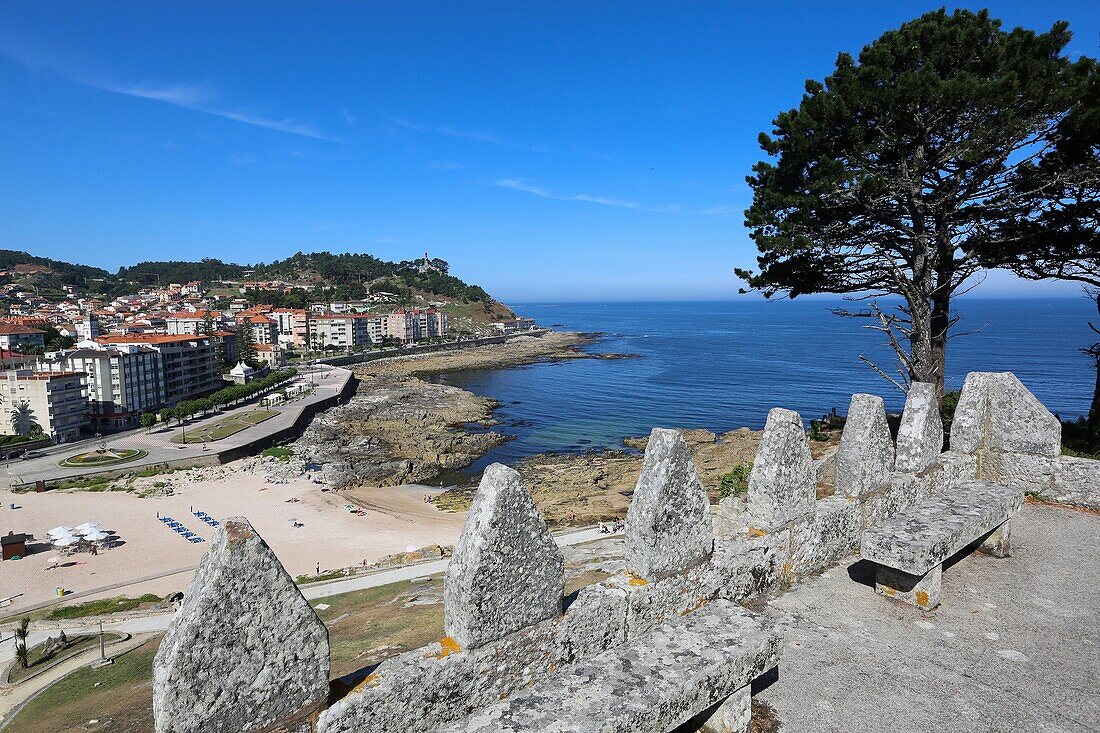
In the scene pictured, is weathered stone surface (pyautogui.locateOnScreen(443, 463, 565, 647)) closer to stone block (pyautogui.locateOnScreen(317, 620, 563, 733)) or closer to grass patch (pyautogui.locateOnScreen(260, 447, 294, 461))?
stone block (pyautogui.locateOnScreen(317, 620, 563, 733))

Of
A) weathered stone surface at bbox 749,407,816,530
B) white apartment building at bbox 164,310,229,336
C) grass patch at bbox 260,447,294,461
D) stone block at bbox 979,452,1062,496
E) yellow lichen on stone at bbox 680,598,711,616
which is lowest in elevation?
grass patch at bbox 260,447,294,461

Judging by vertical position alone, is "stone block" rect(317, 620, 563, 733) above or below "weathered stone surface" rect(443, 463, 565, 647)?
below

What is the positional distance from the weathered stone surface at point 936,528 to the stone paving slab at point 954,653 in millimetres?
650

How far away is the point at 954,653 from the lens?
5688 millimetres

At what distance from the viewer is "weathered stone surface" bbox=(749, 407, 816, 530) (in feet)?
20.4

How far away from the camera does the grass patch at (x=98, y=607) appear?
22.4 m

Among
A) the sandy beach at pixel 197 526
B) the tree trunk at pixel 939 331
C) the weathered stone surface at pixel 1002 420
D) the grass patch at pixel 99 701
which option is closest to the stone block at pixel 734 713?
the weathered stone surface at pixel 1002 420

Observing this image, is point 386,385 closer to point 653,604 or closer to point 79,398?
point 79,398

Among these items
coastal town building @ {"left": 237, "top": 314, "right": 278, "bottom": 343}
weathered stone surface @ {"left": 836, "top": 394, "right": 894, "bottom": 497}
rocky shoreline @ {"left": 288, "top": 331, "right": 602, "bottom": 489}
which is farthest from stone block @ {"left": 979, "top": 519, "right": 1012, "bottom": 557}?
coastal town building @ {"left": 237, "top": 314, "right": 278, "bottom": 343}

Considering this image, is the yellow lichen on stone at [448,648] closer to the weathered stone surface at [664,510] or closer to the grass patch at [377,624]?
the weathered stone surface at [664,510]

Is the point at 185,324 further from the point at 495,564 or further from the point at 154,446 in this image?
the point at 495,564

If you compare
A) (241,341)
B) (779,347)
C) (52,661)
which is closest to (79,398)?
(241,341)

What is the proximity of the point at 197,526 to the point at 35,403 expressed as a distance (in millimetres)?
33763

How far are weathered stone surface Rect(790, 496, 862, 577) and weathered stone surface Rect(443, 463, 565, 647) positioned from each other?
4.10m
